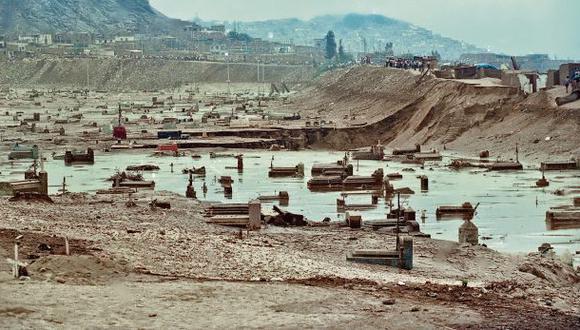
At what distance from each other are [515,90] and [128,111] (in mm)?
47376

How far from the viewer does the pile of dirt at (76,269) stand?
62.0 ft

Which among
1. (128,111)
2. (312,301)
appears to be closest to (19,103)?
(128,111)

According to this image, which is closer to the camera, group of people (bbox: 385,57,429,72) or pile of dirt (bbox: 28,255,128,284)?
pile of dirt (bbox: 28,255,128,284)

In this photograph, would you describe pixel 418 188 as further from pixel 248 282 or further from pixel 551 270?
pixel 248 282

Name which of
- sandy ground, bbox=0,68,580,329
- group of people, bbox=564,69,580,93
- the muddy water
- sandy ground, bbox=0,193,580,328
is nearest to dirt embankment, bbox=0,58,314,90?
group of people, bbox=564,69,580,93

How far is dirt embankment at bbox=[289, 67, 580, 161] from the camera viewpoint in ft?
185

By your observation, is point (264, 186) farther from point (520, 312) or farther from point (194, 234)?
point (520, 312)

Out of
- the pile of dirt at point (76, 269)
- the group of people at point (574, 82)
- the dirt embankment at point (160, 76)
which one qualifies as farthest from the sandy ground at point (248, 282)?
the dirt embankment at point (160, 76)

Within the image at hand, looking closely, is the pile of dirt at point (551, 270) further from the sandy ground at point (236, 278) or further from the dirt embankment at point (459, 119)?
the dirt embankment at point (459, 119)

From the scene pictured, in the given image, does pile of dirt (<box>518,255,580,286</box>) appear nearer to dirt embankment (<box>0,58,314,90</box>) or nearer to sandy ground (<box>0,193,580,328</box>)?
sandy ground (<box>0,193,580,328</box>)

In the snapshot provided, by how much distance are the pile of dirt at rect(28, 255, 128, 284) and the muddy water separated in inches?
484

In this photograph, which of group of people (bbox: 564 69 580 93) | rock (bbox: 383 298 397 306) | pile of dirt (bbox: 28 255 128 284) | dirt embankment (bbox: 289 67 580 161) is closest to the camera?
rock (bbox: 383 298 397 306)

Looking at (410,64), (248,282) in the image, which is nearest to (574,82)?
(248,282)

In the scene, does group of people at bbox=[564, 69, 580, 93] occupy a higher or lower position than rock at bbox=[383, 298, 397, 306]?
higher
